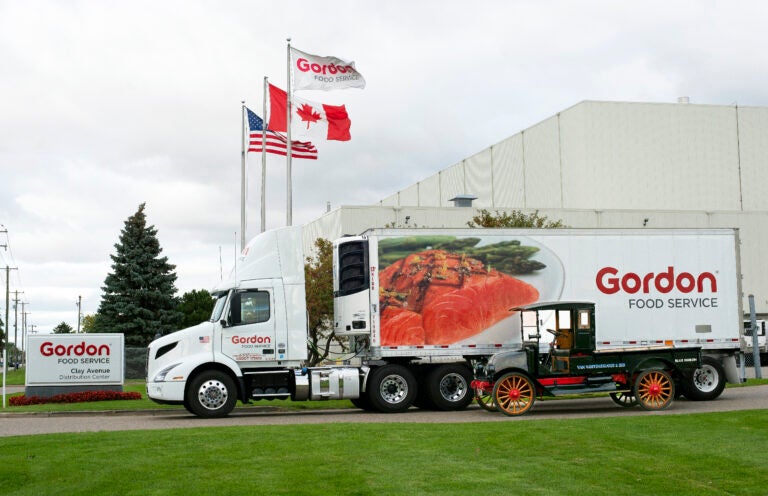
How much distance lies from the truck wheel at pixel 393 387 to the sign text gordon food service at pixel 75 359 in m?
11.1

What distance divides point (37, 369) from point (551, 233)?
633 inches

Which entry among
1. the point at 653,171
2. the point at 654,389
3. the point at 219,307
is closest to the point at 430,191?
the point at 653,171

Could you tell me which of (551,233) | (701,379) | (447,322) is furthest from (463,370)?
(701,379)

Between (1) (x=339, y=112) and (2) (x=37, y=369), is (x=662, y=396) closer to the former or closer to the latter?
(1) (x=339, y=112)

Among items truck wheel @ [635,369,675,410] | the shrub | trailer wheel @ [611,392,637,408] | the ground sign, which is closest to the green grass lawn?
truck wheel @ [635,369,675,410]

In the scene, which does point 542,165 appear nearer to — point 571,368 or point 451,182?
point 451,182

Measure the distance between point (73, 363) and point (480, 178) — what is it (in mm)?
47565

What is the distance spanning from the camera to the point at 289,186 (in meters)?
27.5

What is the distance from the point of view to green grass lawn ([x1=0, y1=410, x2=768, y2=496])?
10891 millimetres

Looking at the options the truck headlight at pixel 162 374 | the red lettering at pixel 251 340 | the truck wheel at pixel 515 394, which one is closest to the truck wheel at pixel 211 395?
the truck headlight at pixel 162 374

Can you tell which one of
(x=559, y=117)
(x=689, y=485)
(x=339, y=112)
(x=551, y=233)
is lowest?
(x=689, y=485)

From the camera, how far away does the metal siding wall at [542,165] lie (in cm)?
6259

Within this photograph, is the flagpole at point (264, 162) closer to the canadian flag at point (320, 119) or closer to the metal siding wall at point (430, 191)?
the canadian flag at point (320, 119)

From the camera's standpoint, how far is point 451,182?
78.6 m
